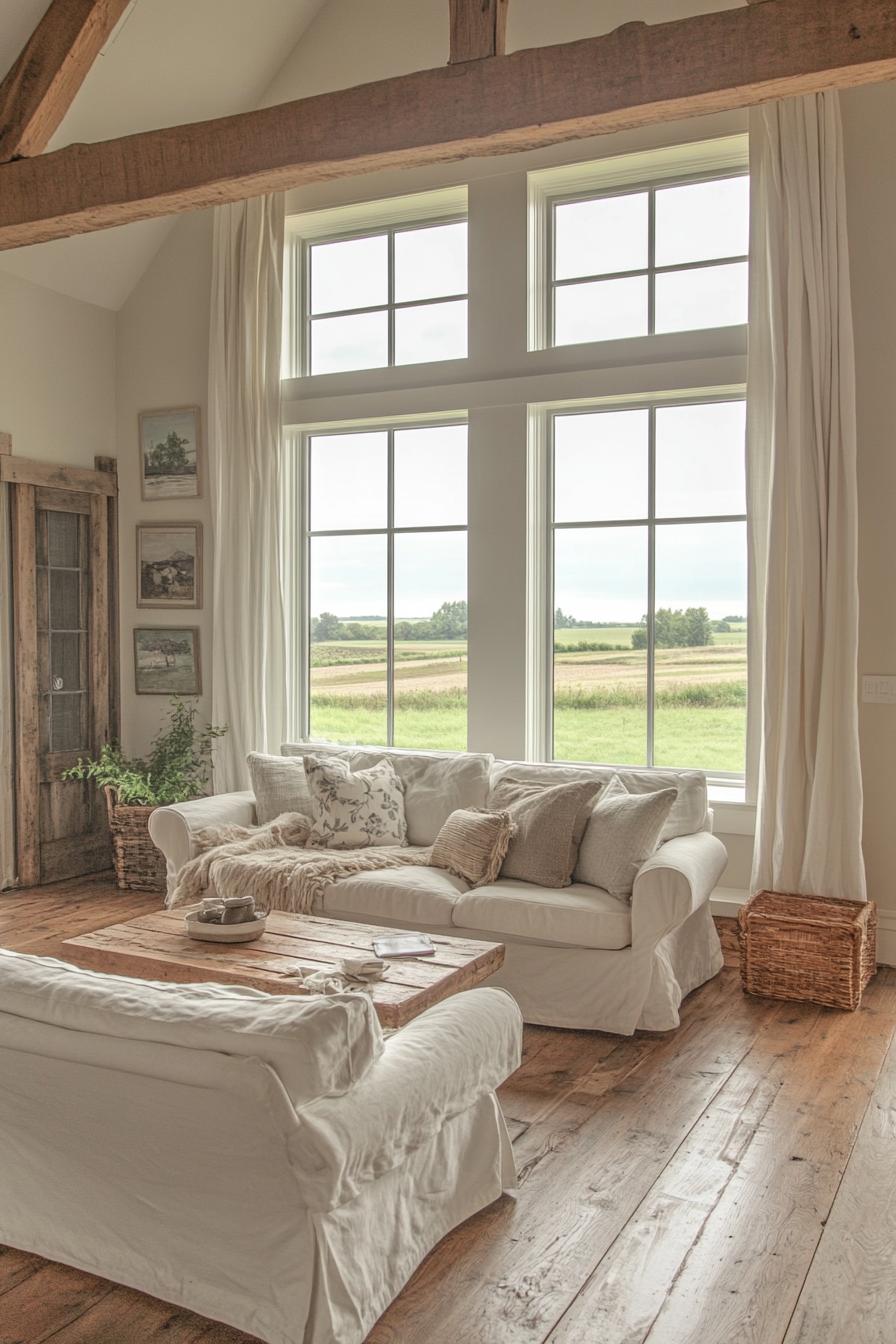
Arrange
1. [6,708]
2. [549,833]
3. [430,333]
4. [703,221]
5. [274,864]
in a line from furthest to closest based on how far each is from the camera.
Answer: [6,708], [430,333], [703,221], [274,864], [549,833]

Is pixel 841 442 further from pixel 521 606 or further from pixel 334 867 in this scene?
pixel 334 867

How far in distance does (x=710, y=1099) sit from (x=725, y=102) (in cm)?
316

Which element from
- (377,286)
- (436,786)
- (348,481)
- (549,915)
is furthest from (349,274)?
(549,915)

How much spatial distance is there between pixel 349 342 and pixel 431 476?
3.13 feet

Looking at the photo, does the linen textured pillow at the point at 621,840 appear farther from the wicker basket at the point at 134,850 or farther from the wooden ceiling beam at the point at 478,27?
the wicker basket at the point at 134,850

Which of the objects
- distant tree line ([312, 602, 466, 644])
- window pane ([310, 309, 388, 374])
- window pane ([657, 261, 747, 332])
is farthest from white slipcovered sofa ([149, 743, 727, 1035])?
window pane ([310, 309, 388, 374])

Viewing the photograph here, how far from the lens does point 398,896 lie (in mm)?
4391

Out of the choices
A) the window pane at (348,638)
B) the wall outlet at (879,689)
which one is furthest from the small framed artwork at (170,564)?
the wall outlet at (879,689)

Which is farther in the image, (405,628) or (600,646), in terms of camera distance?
(405,628)

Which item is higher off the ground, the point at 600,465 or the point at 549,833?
the point at 600,465

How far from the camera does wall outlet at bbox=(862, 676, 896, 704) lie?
4891 millimetres

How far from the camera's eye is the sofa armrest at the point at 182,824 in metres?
5.00

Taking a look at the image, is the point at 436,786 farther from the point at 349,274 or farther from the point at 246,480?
the point at 349,274

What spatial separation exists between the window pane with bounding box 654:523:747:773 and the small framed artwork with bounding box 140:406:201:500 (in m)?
2.86
